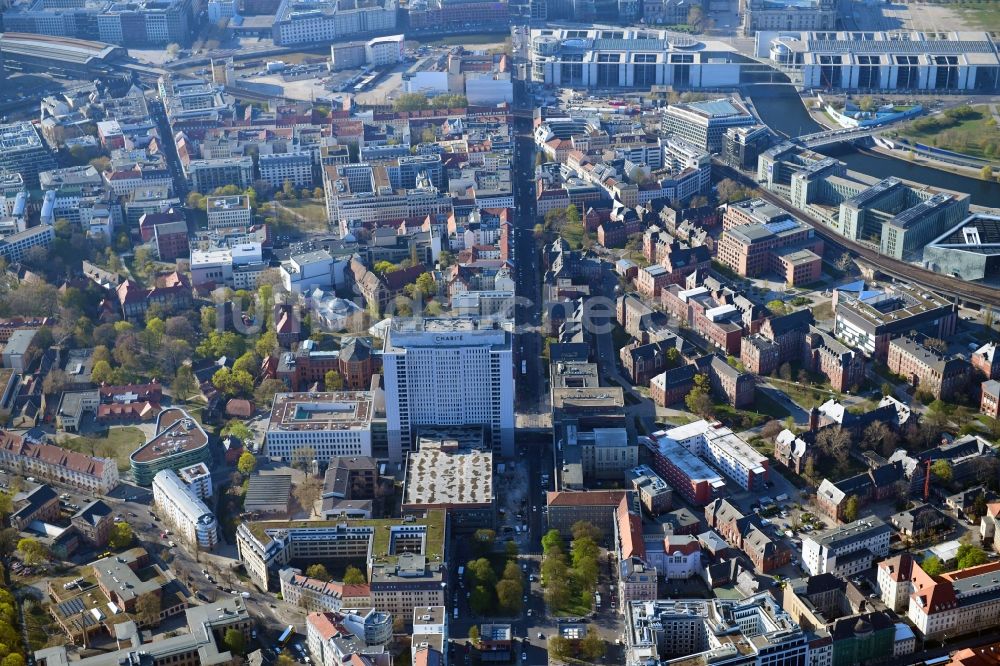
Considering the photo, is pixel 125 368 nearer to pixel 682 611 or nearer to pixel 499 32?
pixel 682 611

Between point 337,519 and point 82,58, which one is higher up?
point 82,58

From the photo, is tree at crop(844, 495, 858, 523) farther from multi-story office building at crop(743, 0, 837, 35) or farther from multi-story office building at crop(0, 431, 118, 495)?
multi-story office building at crop(743, 0, 837, 35)

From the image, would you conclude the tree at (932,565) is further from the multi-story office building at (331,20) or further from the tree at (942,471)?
the multi-story office building at (331,20)

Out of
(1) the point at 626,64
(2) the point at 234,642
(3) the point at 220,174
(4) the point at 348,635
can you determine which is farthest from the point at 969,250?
(2) the point at 234,642

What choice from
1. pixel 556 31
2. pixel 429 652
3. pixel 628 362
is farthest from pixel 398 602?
pixel 556 31

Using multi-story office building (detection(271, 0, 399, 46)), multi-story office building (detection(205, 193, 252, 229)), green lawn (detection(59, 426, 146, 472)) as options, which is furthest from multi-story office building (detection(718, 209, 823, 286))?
multi-story office building (detection(271, 0, 399, 46))
